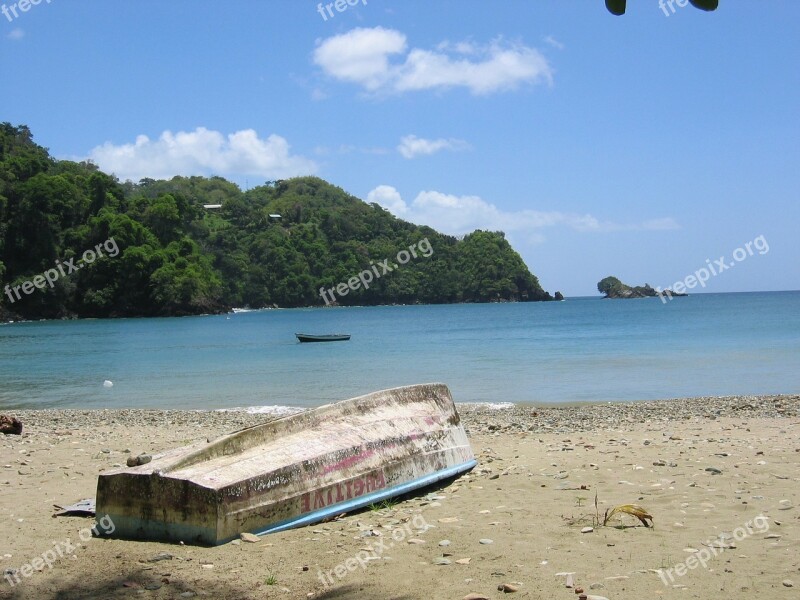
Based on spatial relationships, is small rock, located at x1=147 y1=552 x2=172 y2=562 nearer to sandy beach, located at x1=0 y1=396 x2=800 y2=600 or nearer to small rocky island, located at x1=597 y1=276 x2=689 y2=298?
sandy beach, located at x1=0 y1=396 x2=800 y2=600

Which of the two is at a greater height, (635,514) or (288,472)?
(288,472)

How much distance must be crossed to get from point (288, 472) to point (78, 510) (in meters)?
2.01

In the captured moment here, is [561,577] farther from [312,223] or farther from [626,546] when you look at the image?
[312,223]

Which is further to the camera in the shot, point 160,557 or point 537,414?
point 537,414

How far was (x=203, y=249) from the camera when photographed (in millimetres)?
110625

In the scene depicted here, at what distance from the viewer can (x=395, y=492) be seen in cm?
662

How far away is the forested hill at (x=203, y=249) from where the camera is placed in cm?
7894

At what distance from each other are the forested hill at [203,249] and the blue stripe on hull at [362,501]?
65511 millimetres

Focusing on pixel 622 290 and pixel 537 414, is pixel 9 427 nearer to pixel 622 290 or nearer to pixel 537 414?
pixel 537 414

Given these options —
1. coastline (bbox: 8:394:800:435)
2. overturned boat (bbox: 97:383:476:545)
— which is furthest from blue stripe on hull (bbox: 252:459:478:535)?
coastline (bbox: 8:394:800:435)

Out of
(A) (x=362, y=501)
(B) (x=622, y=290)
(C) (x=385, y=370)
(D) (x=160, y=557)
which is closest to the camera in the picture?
(D) (x=160, y=557)

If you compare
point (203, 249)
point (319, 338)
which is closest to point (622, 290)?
point (203, 249)

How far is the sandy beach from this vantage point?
14.6 feet

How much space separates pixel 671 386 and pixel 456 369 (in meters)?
8.18
